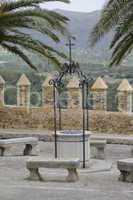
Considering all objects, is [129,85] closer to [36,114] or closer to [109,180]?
[36,114]

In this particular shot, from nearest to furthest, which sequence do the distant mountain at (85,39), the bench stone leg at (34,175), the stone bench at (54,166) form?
the stone bench at (54,166) < the bench stone leg at (34,175) < the distant mountain at (85,39)

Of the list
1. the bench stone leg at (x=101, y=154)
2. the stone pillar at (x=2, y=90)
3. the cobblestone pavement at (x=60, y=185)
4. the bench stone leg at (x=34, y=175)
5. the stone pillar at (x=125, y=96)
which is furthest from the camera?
the stone pillar at (x=2, y=90)

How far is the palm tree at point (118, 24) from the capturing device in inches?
546

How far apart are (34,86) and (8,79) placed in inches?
80.1

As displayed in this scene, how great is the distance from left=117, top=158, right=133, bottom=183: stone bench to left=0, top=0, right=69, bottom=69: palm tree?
6.31 metres

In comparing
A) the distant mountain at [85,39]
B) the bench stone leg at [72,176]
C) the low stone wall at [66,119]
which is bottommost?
the bench stone leg at [72,176]

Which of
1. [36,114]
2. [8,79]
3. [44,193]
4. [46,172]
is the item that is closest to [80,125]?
[36,114]

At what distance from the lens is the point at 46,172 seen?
1291 cm

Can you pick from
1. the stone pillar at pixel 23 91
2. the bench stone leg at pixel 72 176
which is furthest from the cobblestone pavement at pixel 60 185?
the stone pillar at pixel 23 91

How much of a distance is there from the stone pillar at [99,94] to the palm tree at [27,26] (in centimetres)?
219

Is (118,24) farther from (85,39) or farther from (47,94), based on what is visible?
(85,39)

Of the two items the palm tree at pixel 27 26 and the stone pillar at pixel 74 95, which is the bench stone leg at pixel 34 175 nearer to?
the palm tree at pixel 27 26

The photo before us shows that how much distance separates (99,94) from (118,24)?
610cm

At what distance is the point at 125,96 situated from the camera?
66.9ft
